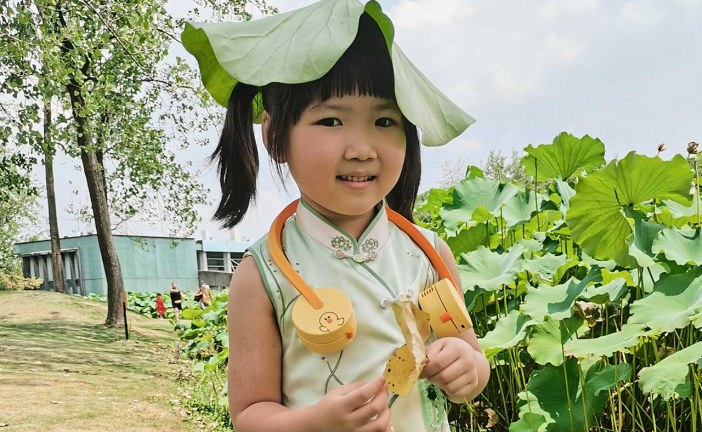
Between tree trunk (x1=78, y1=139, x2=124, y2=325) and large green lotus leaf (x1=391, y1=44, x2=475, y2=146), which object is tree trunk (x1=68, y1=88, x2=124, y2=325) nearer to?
tree trunk (x1=78, y1=139, x2=124, y2=325)

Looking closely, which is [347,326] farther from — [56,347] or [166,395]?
[56,347]

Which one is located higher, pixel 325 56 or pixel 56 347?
pixel 325 56

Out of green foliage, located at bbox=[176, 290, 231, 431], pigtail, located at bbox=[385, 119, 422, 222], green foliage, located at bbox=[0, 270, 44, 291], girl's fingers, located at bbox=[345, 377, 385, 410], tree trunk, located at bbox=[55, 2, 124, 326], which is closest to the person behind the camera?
girl's fingers, located at bbox=[345, 377, 385, 410]

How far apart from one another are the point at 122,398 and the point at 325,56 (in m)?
3.84

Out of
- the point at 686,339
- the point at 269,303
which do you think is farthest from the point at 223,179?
the point at 686,339

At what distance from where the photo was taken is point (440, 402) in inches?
34.4

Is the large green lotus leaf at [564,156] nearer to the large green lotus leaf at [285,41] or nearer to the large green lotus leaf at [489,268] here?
the large green lotus leaf at [489,268]

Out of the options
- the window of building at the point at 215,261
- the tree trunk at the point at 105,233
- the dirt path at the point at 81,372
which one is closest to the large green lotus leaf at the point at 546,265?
the dirt path at the point at 81,372

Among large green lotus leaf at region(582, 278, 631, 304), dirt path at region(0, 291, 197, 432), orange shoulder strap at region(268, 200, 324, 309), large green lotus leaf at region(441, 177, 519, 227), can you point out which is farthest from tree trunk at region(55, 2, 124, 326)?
orange shoulder strap at region(268, 200, 324, 309)

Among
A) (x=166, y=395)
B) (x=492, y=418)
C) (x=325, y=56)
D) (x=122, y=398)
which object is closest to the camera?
(x=325, y=56)

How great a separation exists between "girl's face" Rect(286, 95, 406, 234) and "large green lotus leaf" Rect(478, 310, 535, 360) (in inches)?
20.9

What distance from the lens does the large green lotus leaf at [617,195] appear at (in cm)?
126

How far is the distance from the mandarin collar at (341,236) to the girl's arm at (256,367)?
91 millimetres

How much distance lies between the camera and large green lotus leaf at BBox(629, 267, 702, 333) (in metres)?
1.08
